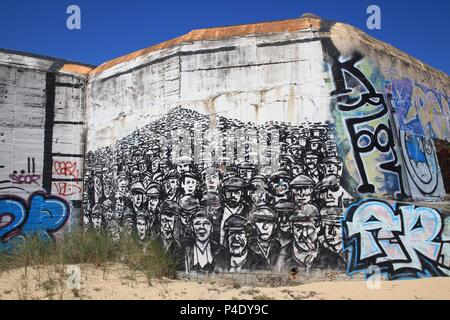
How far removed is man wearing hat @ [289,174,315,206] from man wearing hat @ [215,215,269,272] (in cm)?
94

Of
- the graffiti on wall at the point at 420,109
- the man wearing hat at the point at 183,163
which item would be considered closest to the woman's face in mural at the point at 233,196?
the man wearing hat at the point at 183,163

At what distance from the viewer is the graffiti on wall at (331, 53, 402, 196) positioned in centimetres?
670

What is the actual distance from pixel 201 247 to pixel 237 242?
0.66 m

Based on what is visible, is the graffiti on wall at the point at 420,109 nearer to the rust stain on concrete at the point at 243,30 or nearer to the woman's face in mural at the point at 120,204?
the rust stain on concrete at the point at 243,30

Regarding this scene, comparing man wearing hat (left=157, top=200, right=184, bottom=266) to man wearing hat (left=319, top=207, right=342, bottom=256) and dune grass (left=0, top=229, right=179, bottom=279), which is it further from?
man wearing hat (left=319, top=207, right=342, bottom=256)

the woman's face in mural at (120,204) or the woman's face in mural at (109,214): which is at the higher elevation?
the woman's face in mural at (120,204)

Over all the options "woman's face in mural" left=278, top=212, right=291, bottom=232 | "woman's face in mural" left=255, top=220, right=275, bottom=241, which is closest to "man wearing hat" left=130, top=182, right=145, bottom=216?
"woman's face in mural" left=255, top=220, right=275, bottom=241

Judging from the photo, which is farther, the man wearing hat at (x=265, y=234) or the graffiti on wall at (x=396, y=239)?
the man wearing hat at (x=265, y=234)

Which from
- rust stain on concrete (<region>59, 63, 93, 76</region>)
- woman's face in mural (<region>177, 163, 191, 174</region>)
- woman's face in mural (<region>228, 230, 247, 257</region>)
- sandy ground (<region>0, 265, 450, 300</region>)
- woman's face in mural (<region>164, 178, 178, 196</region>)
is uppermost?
rust stain on concrete (<region>59, 63, 93, 76</region>)

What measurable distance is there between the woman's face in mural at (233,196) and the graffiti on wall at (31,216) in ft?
14.1

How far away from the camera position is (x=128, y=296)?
18.6ft

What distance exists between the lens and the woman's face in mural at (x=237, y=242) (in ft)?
22.4

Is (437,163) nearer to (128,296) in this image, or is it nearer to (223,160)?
(223,160)
